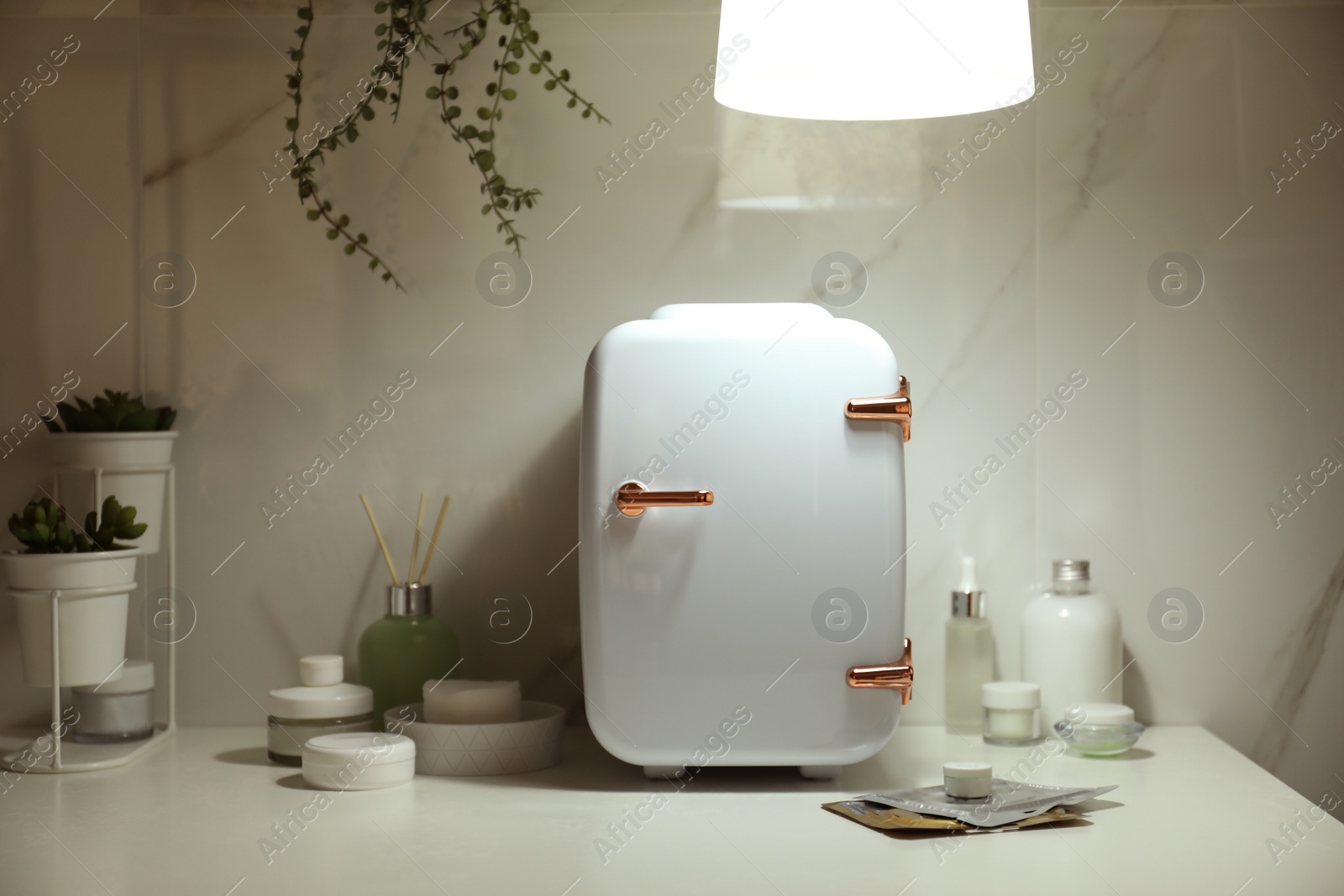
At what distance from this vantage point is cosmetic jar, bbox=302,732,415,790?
1135mm

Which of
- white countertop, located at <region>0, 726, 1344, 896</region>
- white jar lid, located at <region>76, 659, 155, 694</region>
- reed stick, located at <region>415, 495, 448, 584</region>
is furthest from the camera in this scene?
reed stick, located at <region>415, 495, 448, 584</region>

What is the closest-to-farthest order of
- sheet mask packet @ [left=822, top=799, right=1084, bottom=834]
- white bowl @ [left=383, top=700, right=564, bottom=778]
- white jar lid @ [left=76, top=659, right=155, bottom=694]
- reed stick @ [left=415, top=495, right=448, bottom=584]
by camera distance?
sheet mask packet @ [left=822, top=799, right=1084, bottom=834], white bowl @ [left=383, top=700, right=564, bottom=778], white jar lid @ [left=76, top=659, right=155, bottom=694], reed stick @ [left=415, top=495, right=448, bottom=584]

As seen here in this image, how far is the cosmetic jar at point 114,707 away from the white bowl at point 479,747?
32cm

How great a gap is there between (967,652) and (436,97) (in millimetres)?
880

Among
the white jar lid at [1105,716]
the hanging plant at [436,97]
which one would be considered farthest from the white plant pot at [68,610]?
the white jar lid at [1105,716]

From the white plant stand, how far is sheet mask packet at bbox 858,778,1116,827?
0.80 metres

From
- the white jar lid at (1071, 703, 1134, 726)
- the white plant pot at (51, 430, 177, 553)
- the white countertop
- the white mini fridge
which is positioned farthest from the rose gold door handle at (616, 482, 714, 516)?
the white plant pot at (51, 430, 177, 553)

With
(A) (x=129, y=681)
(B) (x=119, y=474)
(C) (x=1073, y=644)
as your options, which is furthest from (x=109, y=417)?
(C) (x=1073, y=644)

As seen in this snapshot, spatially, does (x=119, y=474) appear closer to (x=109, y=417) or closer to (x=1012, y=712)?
(x=109, y=417)

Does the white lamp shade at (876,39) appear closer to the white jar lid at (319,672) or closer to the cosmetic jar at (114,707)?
the white jar lid at (319,672)

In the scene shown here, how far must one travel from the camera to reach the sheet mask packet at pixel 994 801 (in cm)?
101

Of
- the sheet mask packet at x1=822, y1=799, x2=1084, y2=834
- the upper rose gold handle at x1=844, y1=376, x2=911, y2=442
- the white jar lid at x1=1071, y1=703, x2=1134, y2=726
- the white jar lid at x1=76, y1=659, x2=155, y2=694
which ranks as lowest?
the sheet mask packet at x1=822, y1=799, x2=1084, y2=834

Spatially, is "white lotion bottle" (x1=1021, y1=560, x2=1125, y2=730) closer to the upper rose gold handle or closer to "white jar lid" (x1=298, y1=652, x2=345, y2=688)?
the upper rose gold handle

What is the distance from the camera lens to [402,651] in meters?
1.36
